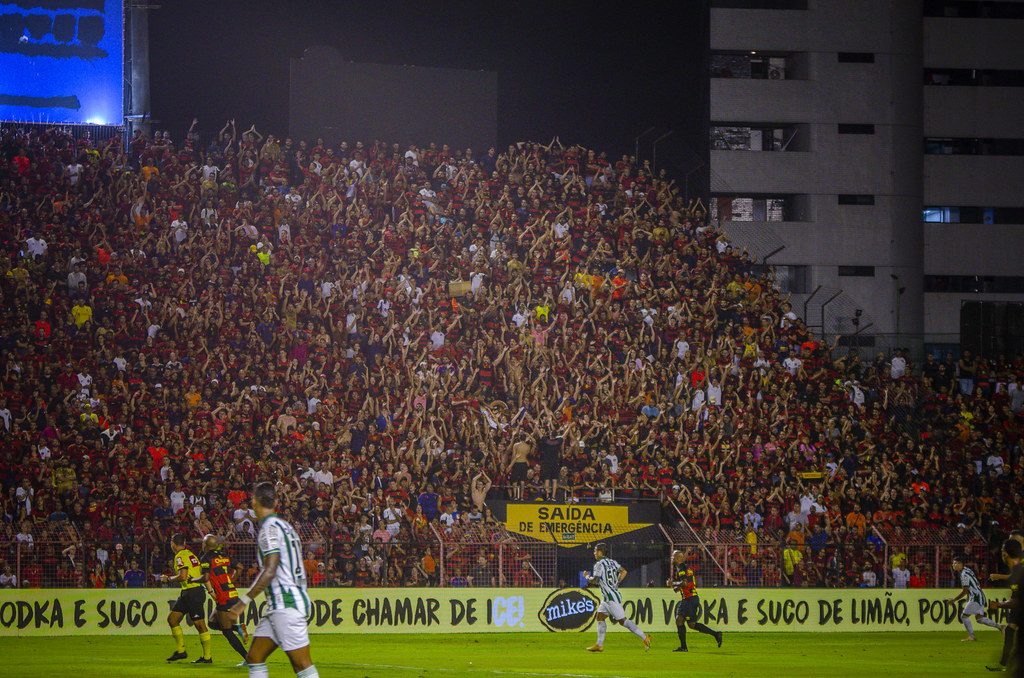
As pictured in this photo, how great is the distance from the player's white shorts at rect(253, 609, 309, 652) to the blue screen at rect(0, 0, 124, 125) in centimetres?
3623

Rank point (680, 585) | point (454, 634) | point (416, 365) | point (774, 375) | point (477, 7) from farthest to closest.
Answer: point (477, 7), point (774, 375), point (416, 365), point (454, 634), point (680, 585)

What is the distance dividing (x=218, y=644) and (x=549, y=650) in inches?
256

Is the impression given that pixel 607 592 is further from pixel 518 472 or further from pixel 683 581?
pixel 518 472

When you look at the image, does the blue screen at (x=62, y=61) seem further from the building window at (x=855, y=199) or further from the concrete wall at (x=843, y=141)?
the building window at (x=855, y=199)

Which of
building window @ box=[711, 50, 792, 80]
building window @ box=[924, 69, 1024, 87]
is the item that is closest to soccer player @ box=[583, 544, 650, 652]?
building window @ box=[711, 50, 792, 80]

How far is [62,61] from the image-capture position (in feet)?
144

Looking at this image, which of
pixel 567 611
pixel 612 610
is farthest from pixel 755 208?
pixel 612 610

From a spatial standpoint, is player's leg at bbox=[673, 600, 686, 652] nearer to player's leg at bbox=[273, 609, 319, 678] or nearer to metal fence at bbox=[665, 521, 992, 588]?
metal fence at bbox=[665, 521, 992, 588]

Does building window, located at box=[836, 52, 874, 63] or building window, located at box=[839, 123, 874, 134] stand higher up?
building window, located at box=[836, 52, 874, 63]

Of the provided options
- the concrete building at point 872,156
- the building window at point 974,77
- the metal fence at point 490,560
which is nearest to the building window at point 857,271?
the concrete building at point 872,156

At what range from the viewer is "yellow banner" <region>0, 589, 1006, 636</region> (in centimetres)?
2541

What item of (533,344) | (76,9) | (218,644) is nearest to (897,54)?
(533,344)

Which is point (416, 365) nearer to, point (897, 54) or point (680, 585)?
point (680, 585)

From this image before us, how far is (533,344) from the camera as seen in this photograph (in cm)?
3472
